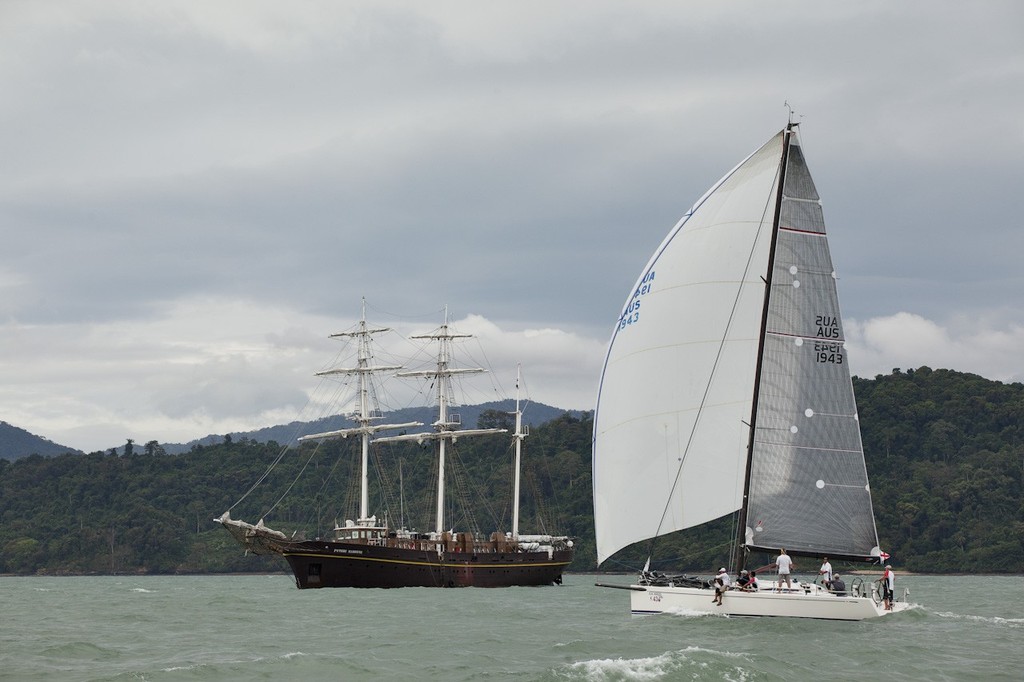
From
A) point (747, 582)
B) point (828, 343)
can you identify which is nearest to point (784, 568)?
point (747, 582)

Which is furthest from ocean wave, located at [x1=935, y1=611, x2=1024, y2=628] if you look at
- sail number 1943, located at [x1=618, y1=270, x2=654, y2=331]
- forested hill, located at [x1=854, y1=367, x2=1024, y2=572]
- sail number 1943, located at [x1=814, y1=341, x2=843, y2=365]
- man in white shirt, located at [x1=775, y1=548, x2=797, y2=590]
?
forested hill, located at [x1=854, y1=367, x2=1024, y2=572]

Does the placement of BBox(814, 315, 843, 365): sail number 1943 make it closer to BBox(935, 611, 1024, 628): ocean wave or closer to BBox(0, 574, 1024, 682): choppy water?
BBox(0, 574, 1024, 682): choppy water

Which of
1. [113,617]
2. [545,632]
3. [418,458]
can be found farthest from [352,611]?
[418,458]

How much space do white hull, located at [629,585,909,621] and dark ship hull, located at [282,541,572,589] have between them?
36.8 meters

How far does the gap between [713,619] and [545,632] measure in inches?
199

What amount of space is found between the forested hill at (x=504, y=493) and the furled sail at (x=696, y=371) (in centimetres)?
6898

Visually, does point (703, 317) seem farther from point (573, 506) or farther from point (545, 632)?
point (573, 506)

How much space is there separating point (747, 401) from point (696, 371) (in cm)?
156

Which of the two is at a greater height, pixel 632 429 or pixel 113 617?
pixel 632 429

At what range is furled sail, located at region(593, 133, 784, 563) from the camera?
33781 mm

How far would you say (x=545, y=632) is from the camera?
117ft

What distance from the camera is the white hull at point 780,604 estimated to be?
32.1 metres

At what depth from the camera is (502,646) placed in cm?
3152

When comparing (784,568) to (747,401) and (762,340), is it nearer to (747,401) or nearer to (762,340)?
(747,401)
